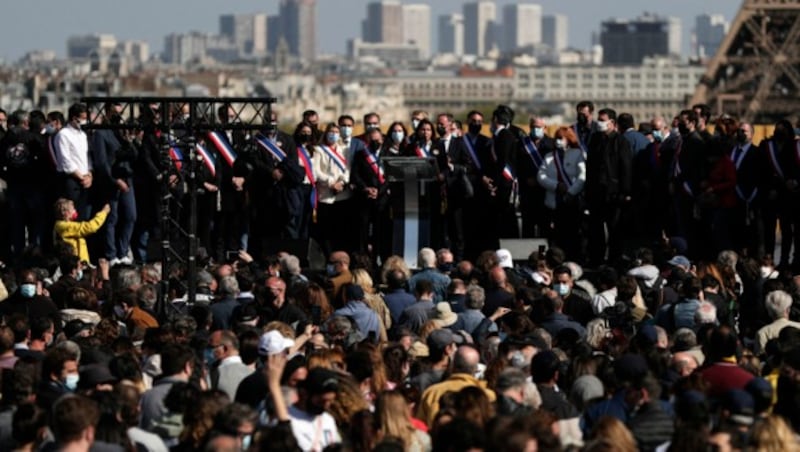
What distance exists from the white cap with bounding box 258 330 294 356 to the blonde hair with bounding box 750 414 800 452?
143 inches

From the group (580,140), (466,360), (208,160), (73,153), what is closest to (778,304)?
(466,360)

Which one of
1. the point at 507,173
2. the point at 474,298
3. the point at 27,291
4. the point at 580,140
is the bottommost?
the point at 27,291

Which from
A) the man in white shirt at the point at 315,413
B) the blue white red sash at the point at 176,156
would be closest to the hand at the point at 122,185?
the blue white red sash at the point at 176,156

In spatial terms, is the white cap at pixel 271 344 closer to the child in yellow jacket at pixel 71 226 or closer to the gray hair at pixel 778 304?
the gray hair at pixel 778 304

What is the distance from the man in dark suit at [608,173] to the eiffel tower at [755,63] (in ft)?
195

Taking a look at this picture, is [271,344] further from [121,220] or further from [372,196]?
[121,220]

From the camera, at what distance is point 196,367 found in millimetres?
16141

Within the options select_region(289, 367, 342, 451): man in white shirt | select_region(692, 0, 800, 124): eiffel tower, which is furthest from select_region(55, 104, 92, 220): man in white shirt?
select_region(692, 0, 800, 124): eiffel tower

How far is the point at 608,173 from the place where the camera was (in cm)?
2542

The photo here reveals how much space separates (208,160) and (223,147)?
0.23 m

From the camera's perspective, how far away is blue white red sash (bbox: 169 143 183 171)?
23231mm

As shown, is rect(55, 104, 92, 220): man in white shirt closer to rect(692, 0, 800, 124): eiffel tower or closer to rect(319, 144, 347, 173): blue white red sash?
rect(319, 144, 347, 173): blue white red sash

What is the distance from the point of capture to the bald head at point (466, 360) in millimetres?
15945

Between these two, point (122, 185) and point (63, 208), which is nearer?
point (63, 208)
